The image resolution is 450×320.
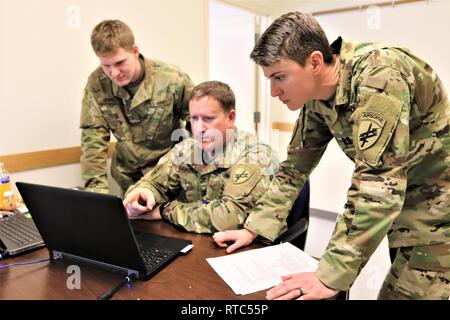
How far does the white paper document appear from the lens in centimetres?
89

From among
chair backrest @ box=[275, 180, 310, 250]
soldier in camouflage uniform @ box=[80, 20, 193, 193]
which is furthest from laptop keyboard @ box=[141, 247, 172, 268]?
soldier in camouflage uniform @ box=[80, 20, 193, 193]

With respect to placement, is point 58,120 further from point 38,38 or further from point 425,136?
point 425,136

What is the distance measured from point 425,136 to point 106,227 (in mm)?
846

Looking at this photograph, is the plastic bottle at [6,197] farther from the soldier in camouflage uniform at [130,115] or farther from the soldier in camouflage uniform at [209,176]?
the soldier in camouflage uniform at [209,176]

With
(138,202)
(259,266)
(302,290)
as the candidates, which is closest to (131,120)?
(138,202)

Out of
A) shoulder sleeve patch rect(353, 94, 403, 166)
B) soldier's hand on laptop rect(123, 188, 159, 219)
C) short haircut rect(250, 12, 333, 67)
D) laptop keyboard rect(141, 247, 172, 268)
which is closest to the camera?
shoulder sleeve patch rect(353, 94, 403, 166)

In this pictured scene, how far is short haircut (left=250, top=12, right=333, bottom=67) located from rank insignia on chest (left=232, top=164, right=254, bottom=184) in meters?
0.50

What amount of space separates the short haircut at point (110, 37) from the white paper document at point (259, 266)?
1.06 m

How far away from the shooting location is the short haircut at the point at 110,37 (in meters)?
1.59

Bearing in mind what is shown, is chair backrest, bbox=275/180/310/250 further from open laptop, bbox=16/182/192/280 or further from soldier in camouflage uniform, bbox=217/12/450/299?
open laptop, bbox=16/182/192/280

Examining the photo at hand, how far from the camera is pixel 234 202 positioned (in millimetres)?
1273

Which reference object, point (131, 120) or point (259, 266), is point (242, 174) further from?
point (131, 120)

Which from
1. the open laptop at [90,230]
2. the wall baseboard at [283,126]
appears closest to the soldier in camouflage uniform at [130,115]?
the open laptop at [90,230]
